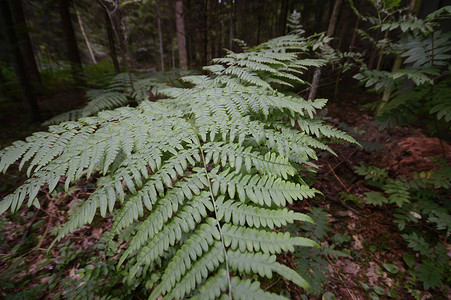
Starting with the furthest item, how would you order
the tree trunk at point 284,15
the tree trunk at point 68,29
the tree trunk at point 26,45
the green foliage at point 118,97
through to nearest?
the tree trunk at point 284,15, the tree trunk at point 68,29, the tree trunk at point 26,45, the green foliage at point 118,97

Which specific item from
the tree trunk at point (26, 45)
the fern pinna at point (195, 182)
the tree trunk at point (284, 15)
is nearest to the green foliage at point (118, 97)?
the fern pinna at point (195, 182)

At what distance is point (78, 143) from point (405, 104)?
3.84m

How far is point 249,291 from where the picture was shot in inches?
29.5

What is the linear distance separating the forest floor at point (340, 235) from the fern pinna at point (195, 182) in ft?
1.87

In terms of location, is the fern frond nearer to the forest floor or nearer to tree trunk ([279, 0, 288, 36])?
the forest floor

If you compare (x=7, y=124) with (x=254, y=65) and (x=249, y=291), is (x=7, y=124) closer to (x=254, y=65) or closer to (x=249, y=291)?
(x=254, y=65)

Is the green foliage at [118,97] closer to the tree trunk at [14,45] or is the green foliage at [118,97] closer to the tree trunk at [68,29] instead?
the tree trunk at [14,45]

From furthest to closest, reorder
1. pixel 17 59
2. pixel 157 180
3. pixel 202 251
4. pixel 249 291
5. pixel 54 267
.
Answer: pixel 17 59, pixel 54 267, pixel 157 180, pixel 202 251, pixel 249 291

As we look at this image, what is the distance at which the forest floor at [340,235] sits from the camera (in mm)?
1923

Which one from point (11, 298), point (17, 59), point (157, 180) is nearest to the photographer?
point (157, 180)

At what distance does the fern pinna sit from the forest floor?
1.87ft

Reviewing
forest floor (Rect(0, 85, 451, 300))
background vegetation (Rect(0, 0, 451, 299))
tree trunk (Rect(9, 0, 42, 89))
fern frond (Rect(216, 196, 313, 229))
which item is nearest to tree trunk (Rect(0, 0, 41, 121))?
background vegetation (Rect(0, 0, 451, 299))

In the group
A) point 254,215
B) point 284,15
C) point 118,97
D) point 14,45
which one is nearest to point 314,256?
point 254,215

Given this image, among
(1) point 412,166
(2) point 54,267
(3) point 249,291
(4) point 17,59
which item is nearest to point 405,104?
(1) point 412,166
